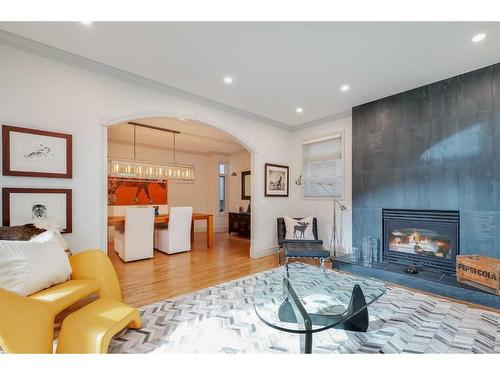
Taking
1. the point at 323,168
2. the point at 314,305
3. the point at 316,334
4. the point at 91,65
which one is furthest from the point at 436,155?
the point at 91,65

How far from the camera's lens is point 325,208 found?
452 centimetres

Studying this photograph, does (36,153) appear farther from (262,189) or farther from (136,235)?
(262,189)

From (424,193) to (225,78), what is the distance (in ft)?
10.7

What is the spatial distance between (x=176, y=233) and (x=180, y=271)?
1.25 meters

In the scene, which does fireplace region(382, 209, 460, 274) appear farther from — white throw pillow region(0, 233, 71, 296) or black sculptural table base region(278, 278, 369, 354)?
white throw pillow region(0, 233, 71, 296)

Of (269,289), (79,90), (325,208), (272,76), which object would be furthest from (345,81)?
(79,90)

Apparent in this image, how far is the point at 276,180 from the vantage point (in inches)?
190

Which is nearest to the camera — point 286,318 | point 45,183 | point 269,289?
point 286,318

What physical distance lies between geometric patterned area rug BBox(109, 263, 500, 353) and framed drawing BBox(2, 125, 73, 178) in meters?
1.81

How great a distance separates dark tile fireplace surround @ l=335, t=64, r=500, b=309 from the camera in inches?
106

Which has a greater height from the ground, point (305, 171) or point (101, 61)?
point (101, 61)

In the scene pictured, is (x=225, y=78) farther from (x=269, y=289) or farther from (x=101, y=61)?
(x=269, y=289)

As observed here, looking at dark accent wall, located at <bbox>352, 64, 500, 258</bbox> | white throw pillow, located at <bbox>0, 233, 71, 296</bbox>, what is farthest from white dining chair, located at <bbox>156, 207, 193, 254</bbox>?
dark accent wall, located at <bbox>352, 64, 500, 258</bbox>
